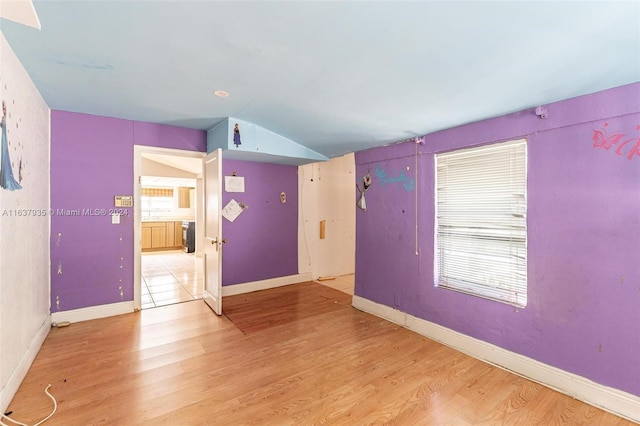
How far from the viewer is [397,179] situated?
10.8 feet

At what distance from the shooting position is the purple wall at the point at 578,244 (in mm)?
1818

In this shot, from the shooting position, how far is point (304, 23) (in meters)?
1.47

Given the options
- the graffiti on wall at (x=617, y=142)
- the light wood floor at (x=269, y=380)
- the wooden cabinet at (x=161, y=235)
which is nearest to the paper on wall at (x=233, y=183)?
the light wood floor at (x=269, y=380)

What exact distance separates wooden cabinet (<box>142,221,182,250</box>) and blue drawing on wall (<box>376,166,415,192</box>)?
7.12 meters

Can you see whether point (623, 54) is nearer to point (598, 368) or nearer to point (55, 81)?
point (598, 368)

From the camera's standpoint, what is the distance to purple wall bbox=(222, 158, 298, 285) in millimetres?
4348

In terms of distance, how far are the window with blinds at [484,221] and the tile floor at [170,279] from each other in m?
3.45

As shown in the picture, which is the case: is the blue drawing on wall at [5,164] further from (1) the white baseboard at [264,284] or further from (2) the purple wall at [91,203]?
(1) the white baseboard at [264,284]

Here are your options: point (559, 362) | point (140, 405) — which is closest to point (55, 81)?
point (140, 405)

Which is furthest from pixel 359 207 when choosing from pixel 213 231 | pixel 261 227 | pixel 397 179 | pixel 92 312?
pixel 92 312

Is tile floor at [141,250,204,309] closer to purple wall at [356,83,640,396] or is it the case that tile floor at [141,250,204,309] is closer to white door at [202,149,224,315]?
white door at [202,149,224,315]

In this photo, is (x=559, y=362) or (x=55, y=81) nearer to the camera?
(x=559, y=362)

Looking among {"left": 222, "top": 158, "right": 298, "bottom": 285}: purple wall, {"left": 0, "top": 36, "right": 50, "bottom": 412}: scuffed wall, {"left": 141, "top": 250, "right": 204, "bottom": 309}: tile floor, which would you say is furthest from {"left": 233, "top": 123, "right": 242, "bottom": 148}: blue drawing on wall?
{"left": 141, "top": 250, "right": 204, "bottom": 309}: tile floor

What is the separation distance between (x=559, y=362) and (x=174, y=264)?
6.49 meters
